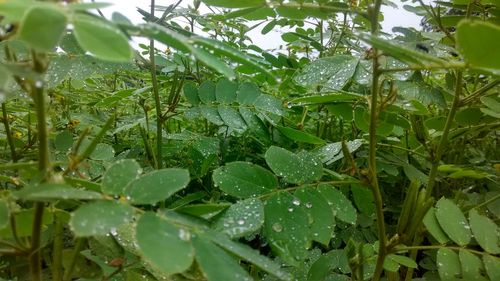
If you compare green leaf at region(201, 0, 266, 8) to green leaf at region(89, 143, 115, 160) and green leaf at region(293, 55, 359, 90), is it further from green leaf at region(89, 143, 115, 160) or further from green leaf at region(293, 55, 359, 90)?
green leaf at region(89, 143, 115, 160)

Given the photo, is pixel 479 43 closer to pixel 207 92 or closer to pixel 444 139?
pixel 444 139

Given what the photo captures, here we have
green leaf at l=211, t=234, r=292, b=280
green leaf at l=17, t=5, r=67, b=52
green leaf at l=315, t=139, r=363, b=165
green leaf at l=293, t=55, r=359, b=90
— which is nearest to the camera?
green leaf at l=17, t=5, r=67, b=52

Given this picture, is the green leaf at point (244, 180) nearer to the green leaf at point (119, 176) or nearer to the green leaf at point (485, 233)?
the green leaf at point (119, 176)

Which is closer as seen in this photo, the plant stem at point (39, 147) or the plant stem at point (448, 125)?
the plant stem at point (39, 147)

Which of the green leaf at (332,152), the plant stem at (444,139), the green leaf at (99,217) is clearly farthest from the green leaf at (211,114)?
the green leaf at (99,217)

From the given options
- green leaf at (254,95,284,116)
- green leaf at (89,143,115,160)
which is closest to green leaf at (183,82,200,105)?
green leaf at (254,95,284,116)

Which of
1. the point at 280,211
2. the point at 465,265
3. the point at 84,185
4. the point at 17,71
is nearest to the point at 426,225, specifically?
the point at 465,265
